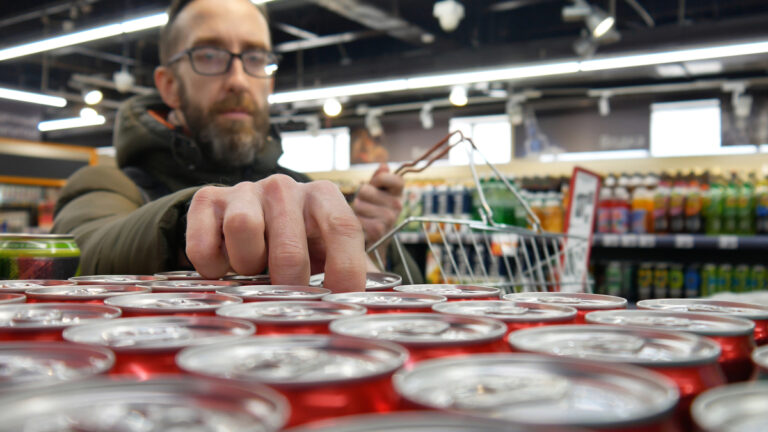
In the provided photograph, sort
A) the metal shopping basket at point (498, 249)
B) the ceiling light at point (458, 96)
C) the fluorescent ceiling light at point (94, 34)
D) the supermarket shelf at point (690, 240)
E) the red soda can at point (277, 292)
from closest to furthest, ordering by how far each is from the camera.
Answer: the red soda can at point (277, 292), the metal shopping basket at point (498, 249), the supermarket shelf at point (690, 240), the fluorescent ceiling light at point (94, 34), the ceiling light at point (458, 96)

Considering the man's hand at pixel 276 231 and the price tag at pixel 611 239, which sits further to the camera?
the price tag at pixel 611 239

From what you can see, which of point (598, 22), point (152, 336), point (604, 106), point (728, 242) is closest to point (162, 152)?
point (152, 336)

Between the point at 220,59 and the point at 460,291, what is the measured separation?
1467 mm

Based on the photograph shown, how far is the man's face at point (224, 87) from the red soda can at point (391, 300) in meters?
1.41

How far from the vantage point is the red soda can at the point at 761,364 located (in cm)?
39

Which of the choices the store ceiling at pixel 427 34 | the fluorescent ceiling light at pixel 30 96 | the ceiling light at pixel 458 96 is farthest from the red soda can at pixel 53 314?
the fluorescent ceiling light at pixel 30 96

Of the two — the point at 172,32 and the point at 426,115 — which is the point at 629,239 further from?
the point at 426,115

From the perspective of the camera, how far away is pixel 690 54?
493 centimetres

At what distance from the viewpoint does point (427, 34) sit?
7.84m

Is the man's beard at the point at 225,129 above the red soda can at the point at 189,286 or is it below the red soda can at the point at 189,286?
above

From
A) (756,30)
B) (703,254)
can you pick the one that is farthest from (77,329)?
(756,30)

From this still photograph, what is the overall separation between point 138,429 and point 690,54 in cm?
559

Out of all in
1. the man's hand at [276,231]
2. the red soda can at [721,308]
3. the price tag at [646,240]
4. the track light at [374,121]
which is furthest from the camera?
the track light at [374,121]

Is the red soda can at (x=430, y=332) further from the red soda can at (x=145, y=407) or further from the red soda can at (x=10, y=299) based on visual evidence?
Result: the red soda can at (x=10, y=299)
